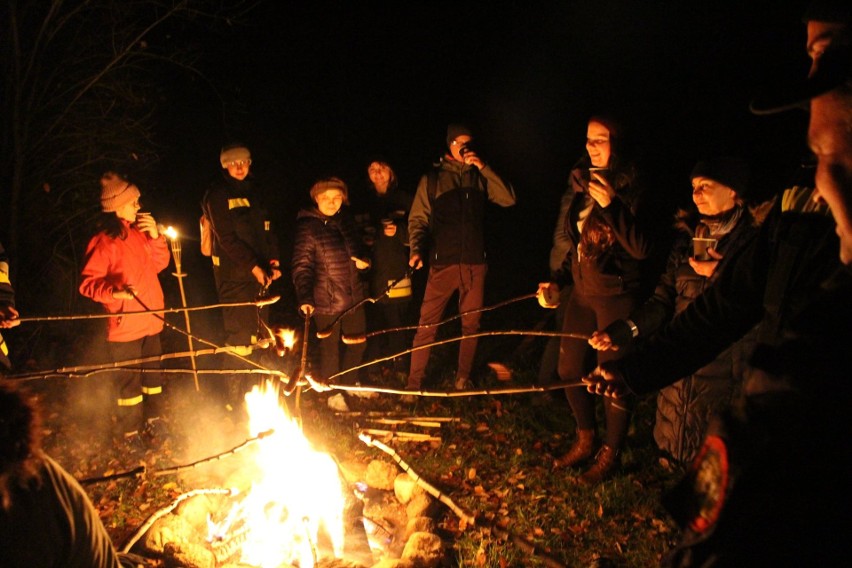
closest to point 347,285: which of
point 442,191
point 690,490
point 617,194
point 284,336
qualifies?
point 442,191

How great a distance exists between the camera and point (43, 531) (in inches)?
82.2

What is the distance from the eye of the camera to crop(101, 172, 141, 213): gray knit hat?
540cm

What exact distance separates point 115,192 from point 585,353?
4650mm

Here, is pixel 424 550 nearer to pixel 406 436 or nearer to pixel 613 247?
pixel 406 436

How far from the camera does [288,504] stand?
13.1 feet

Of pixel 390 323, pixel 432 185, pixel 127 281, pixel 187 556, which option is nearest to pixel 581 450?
pixel 390 323

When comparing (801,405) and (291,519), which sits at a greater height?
(801,405)

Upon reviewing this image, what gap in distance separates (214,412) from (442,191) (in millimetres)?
3514

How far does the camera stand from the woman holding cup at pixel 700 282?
4148mm

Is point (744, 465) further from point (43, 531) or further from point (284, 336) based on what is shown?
point (284, 336)

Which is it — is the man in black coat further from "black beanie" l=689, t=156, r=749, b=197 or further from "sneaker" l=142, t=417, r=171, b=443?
"sneaker" l=142, t=417, r=171, b=443

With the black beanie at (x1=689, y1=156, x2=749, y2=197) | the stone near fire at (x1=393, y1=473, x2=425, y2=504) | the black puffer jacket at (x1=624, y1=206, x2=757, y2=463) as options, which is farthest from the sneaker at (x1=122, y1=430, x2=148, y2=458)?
the black beanie at (x1=689, y1=156, x2=749, y2=197)

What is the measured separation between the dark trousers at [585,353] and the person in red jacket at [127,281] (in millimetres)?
3745

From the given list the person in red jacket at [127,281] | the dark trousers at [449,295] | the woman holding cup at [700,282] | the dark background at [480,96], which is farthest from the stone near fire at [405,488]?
the dark background at [480,96]
